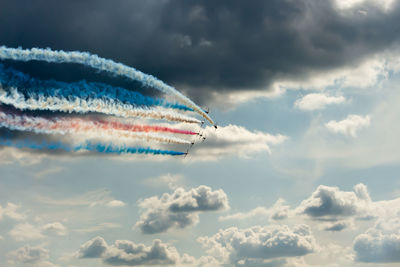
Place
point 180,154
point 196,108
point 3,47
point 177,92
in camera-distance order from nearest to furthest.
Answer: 1. point 3,47
2. point 177,92
3. point 196,108
4. point 180,154

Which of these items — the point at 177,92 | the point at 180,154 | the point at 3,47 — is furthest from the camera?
the point at 180,154

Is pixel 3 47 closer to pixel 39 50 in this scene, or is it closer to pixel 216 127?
pixel 39 50

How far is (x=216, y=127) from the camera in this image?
370 feet

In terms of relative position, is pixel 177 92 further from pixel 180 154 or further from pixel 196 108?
pixel 180 154

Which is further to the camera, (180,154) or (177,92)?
(180,154)

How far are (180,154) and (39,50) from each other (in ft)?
148

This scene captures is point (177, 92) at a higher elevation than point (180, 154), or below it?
higher

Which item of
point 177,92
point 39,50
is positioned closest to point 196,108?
point 177,92

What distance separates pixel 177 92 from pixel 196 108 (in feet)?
26.2

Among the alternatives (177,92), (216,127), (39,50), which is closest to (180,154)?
(216,127)

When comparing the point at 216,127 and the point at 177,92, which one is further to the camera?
the point at 216,127

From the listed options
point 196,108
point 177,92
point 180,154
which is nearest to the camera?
point 177,92

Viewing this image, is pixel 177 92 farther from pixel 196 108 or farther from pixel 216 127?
pixel 216 127

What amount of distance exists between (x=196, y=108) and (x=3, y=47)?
43074mm
